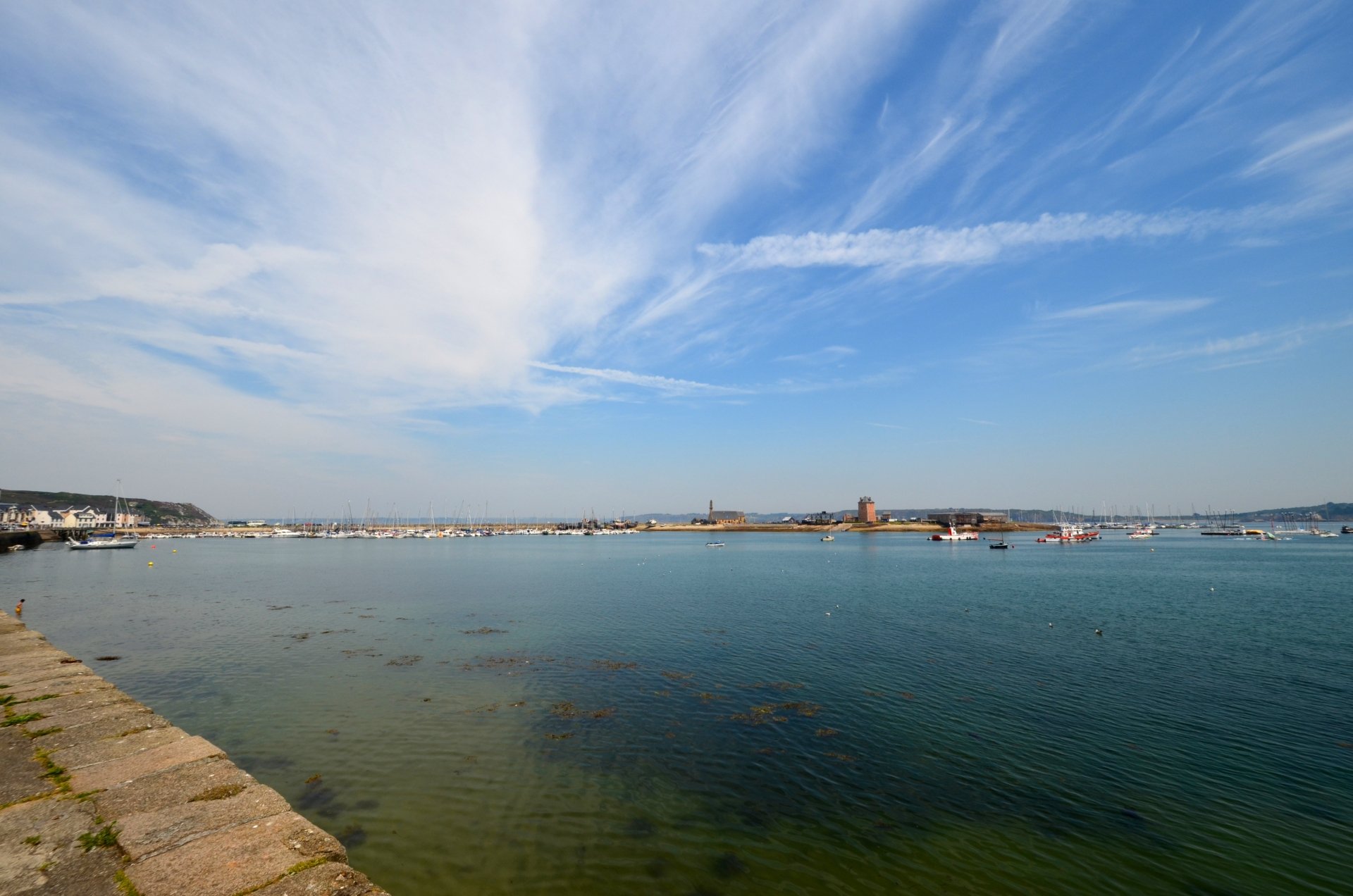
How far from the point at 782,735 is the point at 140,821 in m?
14.6

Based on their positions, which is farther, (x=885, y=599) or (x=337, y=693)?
(x=885, y=599)

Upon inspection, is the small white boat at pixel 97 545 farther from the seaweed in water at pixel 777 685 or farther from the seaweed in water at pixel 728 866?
the seaweed in water at pixel 728 866

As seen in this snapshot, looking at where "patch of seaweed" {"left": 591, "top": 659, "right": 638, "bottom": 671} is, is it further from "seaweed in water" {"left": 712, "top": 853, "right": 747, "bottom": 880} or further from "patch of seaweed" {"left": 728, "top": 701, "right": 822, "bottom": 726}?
"seaweed in water" {"left": 712, "top": 853, "right": 747, "bottom": 880}

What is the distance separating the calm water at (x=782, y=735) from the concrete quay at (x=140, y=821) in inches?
115

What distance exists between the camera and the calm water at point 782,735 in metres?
11.4

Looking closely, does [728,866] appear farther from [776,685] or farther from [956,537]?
[956,537]

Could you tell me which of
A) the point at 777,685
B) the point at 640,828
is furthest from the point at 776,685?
the point at 640,828

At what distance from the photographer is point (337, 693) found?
2123 cm

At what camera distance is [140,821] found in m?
8.52

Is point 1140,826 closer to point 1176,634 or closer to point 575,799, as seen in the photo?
point 575,799

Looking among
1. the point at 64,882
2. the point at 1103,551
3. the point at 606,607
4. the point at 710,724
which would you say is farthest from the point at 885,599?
the point at 1103,551

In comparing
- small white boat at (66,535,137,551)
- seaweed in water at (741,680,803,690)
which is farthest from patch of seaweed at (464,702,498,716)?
small white boat at (66,535,137,551)

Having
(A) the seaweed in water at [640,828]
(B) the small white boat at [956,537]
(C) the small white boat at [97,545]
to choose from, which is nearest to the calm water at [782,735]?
(A) the seaweed in water at [640,828]

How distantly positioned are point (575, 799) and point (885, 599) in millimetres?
38375
